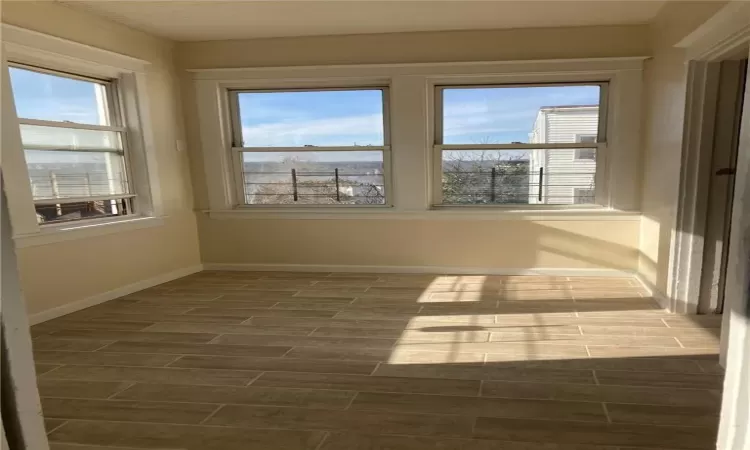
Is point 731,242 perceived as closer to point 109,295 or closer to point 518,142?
point 518,142

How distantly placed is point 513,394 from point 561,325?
1012mm

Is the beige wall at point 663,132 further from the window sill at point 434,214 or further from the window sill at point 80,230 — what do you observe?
the window sill at point 80,230

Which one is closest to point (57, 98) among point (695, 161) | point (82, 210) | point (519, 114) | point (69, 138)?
point (69, 138)

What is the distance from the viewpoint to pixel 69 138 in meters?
3.52

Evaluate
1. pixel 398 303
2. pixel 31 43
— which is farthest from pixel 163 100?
pixel 398 303

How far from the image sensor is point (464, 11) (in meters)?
3.41

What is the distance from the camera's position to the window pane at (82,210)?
133 inches

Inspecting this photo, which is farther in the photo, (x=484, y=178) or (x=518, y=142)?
(x=484, y=178)

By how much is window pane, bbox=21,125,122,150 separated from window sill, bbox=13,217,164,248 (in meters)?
0.61

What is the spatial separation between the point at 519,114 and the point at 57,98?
375 cm

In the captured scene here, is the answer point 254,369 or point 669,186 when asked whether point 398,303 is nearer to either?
point 254,369

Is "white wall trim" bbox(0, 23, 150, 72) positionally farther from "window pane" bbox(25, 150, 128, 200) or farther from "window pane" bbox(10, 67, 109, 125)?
"window pane" bbox(25, 150, 128, 200)

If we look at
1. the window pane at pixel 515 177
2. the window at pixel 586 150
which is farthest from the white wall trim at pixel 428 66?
the window pane at pixel 515 177

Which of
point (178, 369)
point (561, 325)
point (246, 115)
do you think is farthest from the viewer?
point (246, 115)
